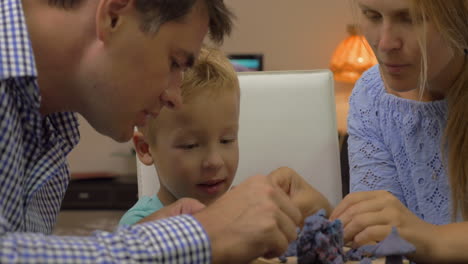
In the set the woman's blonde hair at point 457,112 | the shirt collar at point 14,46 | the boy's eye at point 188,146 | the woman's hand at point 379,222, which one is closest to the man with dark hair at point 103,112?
the shirt collar at point 14,46

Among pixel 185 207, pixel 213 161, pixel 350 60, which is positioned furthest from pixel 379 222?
pixel 350 60

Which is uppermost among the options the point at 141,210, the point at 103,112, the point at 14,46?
the point at 14,46

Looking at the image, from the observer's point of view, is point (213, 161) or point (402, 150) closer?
point (213, 161)

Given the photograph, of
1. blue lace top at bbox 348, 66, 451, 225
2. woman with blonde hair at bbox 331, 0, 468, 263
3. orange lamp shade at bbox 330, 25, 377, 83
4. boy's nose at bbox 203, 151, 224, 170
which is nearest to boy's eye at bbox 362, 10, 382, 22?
woman with blonde hair at bbox 331, 0, 468, 263

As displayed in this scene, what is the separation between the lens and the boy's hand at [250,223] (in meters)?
0.89

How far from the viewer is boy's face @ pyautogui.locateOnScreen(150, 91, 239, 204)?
1459 mm

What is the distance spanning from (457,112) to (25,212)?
0.96 metres

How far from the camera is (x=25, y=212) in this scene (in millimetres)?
1050

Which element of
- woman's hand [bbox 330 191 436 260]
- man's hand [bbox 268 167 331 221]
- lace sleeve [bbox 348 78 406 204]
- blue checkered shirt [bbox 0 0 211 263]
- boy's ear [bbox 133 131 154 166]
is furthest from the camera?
lace sleeve [bbox 348 78 406 204]

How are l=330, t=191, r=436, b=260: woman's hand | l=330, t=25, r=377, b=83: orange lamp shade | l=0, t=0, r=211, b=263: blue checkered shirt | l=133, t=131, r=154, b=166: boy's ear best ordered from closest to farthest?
1. l=0, t=0, r=211, b=263: blue checkered shirt
2. l=330, t=191, r=436, b=260: woman's hand
3. l=133, t=131, r=154, b=166: boy's ear
4. l=330, t=25, r=377, b=83: orange lamp shade

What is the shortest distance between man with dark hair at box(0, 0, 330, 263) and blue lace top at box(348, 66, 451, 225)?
61 centimetres

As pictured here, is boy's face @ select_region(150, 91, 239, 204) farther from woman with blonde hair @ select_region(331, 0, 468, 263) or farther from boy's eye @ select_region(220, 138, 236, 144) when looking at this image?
woman with blonde hair @ select_region(331, 0, 468, 263)

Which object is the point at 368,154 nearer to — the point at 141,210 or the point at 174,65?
the point at 141,210

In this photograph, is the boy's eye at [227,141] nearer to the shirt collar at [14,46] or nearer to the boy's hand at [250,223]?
the boy's hand at [250,223]
